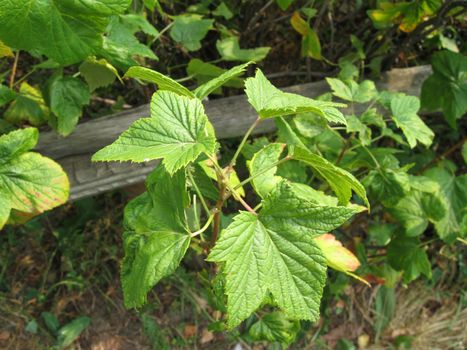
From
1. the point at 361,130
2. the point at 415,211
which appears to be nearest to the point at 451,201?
the point at 415,211

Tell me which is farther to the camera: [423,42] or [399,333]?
[399,333]

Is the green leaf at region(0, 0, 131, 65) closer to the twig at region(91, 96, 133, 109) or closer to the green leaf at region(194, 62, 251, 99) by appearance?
the green leaf at region(194, 62, 251, 99)

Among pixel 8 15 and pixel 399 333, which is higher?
pixel 8 15

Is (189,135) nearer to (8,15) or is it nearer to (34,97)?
(8,15)

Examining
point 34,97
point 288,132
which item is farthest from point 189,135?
point 34,97

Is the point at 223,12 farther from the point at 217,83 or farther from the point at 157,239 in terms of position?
the point at 157,239

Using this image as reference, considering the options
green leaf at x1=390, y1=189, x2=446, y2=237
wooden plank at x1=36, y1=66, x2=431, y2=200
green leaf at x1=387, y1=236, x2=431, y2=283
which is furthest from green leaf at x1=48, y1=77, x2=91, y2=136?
green leaf at x1=387, y1=236, x2=431, y2=283

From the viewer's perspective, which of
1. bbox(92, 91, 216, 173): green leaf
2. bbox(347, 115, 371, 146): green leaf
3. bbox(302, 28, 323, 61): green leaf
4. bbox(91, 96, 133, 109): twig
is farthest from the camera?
bbox(91, 96, 133, 109): twig
